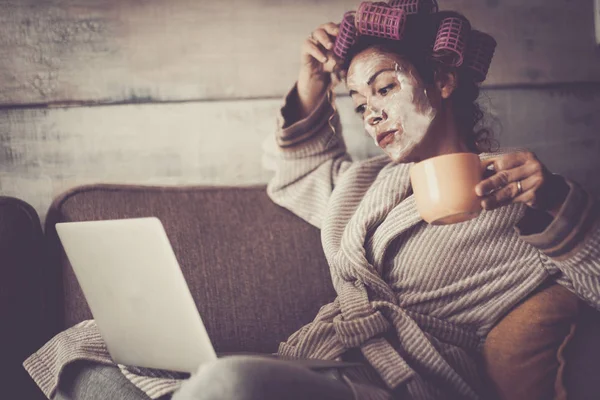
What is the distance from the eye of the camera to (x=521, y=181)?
34.0 inches

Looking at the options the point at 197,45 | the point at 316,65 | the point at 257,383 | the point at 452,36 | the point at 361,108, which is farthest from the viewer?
the point at 197,45

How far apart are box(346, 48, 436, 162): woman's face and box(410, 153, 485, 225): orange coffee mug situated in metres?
0.31

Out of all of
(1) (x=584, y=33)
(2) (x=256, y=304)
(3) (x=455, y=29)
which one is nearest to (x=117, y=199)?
(2) (x=256, y=304)

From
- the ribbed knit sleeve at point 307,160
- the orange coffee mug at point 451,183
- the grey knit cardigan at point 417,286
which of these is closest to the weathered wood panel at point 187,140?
the ribbed knit sleeve at point 307,160

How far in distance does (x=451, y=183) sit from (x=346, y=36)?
1.64ft

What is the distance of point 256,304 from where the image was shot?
4.09ft

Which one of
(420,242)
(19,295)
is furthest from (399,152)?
(19,295)

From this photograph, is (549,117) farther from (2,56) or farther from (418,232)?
(2,56)

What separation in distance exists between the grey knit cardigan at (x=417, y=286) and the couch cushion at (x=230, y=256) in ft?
0.28

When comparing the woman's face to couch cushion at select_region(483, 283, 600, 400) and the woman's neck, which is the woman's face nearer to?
the woman's neck

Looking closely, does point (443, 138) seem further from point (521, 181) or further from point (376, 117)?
point (521, 181)

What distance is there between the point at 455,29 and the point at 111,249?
74 cm

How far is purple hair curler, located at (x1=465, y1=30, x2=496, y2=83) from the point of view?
113 cm

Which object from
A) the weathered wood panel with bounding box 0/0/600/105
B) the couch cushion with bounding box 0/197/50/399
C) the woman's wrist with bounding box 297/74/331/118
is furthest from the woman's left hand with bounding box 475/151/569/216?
the couch cushion with bounding box 0/197/50/399
